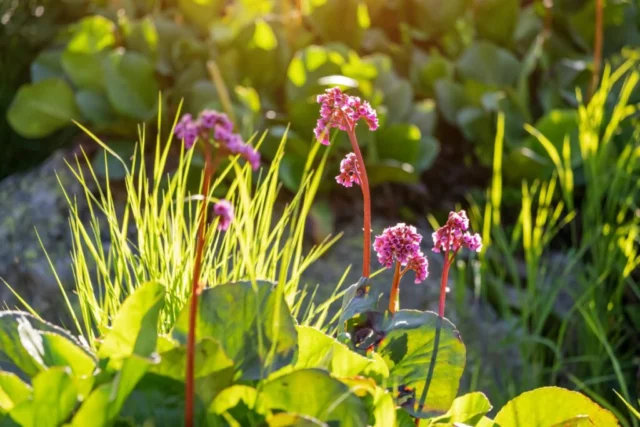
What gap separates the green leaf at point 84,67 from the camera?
232 cm

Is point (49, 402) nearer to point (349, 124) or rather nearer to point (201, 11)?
point (349, 124)

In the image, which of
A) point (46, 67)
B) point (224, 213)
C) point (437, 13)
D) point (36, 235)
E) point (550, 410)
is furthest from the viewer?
point (437, 13)

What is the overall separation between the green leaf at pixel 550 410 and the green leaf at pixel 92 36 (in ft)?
6.03

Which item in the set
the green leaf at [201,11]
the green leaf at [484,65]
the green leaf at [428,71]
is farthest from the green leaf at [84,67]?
the green leaf at [484,65]

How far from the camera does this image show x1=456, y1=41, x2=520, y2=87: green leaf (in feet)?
8.49

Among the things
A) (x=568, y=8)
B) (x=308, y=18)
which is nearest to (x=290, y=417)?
(x=308, y=18)

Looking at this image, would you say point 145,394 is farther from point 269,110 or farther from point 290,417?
point 269,110

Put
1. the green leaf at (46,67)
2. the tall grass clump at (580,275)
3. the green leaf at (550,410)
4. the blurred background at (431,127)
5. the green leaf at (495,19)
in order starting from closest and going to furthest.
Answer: the green leaf at (550,410) < the tall grass clump at (580,275) < the blurred background at (431,127) < the green leaf at (46,67) < the green leaf at (495,19)

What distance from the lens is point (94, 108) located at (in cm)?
233

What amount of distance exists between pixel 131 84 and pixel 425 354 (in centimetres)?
166

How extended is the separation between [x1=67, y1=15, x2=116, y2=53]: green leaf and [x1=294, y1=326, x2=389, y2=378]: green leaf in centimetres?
177

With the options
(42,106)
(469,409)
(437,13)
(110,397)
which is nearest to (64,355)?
(110,397)

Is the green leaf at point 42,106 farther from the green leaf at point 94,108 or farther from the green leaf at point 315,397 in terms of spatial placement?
the green leaf at point 315,397

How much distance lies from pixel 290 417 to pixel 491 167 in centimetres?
197
